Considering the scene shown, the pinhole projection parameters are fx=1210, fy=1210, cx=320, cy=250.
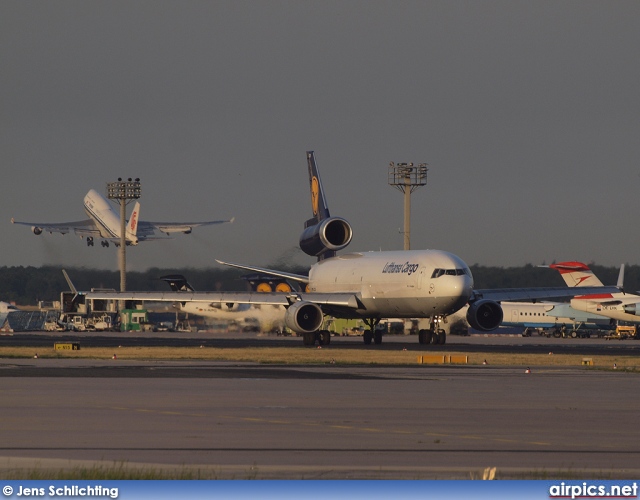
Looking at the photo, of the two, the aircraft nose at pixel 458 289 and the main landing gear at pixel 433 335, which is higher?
the aircraft nose at pixel 458 289

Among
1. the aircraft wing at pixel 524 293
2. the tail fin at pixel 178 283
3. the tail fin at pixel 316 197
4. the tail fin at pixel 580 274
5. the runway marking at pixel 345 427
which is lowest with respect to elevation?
the runway marking at pixel 345 427

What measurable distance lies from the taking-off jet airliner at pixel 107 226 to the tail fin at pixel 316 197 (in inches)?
2487

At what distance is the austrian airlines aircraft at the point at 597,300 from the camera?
101306 mm

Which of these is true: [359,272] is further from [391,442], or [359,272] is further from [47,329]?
[47,329]

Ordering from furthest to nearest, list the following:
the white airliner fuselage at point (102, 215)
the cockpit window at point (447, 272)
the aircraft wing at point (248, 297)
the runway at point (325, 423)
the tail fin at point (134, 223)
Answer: the white airliner fuselage at point (102, 215)
the tail fin at point (134, 223)
the aircraft wing at point (248, 297)
the cockpit window at point (447, 272)
the runway at point (325, 423)

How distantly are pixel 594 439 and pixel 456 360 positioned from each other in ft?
87.1

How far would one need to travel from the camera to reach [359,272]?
67.6 meters

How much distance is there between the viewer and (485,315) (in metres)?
64.9

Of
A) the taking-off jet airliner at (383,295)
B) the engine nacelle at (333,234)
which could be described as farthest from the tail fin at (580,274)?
the taking-off jet airliner at (383,295)

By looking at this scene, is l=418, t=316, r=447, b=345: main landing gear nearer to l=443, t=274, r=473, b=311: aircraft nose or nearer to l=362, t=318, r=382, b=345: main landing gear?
l=362, t=318, r=382, b=345: main landing gear

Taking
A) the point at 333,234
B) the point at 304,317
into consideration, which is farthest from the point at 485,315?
the point at 333,234

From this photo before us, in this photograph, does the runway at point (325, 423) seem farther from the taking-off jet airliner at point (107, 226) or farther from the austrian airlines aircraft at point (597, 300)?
the taking-off jet airliner at point (107, 226)

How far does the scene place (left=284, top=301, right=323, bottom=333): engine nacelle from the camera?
63062 millimetres

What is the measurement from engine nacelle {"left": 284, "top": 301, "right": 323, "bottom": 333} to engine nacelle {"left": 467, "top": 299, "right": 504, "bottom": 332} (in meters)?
8.15
